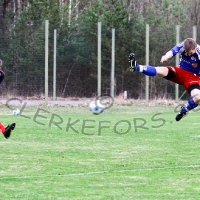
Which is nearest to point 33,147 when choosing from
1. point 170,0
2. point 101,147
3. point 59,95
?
point 101,147

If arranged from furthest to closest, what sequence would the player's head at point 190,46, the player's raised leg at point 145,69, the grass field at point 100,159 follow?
the player's head at point 190,46 < the player's raised leg at point 145,69 < the grass field at point 100,159

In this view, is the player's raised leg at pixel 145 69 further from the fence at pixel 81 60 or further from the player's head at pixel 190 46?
the fence at pixel 81 60

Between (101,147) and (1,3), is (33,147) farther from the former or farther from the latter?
(1,3)

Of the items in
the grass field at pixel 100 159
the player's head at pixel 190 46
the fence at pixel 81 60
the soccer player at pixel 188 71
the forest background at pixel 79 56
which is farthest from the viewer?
the forest background at pixel 79 56

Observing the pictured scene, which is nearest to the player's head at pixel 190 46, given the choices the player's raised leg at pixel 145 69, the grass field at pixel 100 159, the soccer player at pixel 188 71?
the soccer player at pixel 188 71

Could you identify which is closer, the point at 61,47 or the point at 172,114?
the point at 172,114

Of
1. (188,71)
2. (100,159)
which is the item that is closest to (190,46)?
(188,71)

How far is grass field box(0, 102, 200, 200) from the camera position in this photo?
7.95 metres

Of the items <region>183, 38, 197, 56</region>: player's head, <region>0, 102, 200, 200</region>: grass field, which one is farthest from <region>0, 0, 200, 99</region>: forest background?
<region>183, 38, 197, 56</region>: player's head

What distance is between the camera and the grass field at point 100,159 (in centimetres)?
795

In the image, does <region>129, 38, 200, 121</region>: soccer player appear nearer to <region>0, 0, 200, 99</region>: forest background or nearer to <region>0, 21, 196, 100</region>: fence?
<region>0, 21, 196, 100</region>: fence

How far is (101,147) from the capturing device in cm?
1225

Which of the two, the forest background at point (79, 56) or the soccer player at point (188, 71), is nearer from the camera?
the soccer player at point (188, 71)

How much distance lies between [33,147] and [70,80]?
45.7 feet
